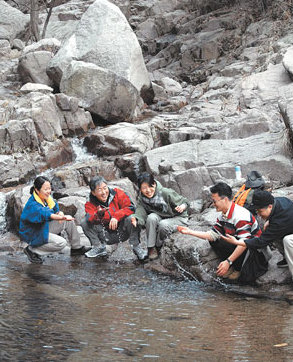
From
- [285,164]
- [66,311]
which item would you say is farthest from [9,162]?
[66,311]

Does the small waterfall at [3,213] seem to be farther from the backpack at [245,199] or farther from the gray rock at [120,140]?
the backpack at [245,199]

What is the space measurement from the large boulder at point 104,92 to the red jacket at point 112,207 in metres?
8.18

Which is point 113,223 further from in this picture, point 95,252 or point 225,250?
point 225,250

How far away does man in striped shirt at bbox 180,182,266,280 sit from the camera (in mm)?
5402

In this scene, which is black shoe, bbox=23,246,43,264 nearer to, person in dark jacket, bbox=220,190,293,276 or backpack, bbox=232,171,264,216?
backpack, bbox=232,171,264,216

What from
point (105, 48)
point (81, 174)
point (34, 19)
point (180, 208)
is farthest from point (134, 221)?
point (34, 19)

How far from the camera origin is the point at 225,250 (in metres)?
5.81

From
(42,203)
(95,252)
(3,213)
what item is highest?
(42,203)

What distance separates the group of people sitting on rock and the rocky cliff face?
0.33m

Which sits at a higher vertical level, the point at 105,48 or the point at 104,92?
the point at 105,48

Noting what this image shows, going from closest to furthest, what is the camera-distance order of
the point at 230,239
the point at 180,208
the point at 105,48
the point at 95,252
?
the point at 230,239, the point at 180,208, the point at 95,252, the point at 105,48

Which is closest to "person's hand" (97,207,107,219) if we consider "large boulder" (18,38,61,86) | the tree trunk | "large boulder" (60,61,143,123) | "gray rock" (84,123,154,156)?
"gray rock" (84,123,154,156)

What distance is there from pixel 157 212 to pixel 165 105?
36.4ft

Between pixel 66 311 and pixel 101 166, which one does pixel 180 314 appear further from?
pixel 101 166
